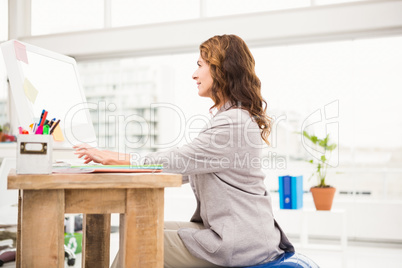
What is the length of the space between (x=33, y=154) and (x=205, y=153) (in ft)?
1.63

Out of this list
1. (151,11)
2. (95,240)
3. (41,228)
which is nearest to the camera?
(41,228)

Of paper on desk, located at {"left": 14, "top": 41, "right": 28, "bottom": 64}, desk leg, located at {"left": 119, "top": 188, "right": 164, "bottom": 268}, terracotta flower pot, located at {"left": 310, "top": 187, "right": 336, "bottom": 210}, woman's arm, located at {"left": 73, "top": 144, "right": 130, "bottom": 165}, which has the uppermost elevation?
paper on desk, located at {"left": 14, "top": 41, "right": 28, "bottom": 64}

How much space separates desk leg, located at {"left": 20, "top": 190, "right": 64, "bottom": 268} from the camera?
3.24ft

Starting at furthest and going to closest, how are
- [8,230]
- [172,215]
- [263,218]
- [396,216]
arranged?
[172,215], [396,216], [8,230], [263,218]

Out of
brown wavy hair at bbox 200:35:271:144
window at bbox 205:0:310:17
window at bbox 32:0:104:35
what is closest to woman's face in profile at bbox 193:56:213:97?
brown wavy hair at bbox 200:35:271:144

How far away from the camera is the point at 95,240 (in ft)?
5.36

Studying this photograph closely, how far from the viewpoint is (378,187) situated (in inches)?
172

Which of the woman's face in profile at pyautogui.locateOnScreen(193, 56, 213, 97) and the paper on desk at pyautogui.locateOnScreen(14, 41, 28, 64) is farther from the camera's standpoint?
the woman's face in profile at pyautogui.locateOnScreen(193, 56, 213, 97)

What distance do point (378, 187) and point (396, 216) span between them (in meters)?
0.50

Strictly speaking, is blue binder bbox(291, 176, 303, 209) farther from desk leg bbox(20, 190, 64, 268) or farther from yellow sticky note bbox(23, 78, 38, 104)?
desk leg bbox(20, 190, 64, 268)

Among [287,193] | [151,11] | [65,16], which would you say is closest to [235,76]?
[287,193]

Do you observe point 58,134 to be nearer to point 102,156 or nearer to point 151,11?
point 102,156

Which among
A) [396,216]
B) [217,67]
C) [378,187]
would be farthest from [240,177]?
[378,187]

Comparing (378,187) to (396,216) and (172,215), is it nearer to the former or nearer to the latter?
(396,216)
